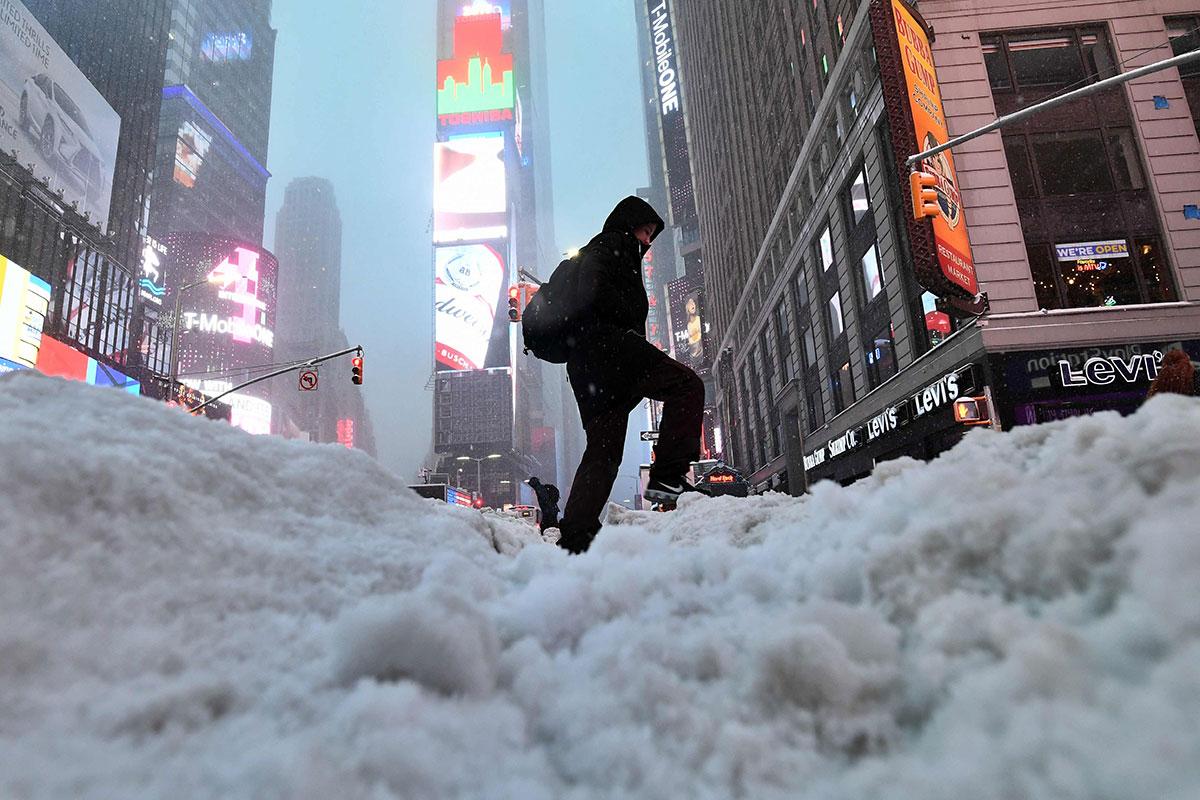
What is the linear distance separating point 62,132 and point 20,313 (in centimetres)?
1531

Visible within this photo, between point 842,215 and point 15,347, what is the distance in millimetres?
43554

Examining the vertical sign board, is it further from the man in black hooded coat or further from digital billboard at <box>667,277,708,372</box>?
digital billboard at <box>667,277,708,372</box>

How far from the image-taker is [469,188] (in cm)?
10812

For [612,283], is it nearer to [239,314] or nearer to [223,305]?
[239,314]

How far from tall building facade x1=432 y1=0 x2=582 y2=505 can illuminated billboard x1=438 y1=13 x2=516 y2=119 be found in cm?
24

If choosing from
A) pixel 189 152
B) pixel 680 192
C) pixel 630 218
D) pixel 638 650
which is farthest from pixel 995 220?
pixel 189 152

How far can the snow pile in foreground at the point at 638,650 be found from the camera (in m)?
0.88

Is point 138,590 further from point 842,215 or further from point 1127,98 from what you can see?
point 842,215

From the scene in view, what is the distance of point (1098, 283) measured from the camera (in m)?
16.2

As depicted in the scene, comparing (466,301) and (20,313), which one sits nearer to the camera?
(20,313)

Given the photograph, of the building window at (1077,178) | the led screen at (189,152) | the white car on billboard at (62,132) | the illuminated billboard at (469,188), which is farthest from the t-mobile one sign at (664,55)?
the building window at (1077,178)

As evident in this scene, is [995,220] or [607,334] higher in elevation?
[995,220]

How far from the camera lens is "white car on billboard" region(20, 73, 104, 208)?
3919cm

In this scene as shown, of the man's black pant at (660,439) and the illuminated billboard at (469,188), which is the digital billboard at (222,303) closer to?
the illuminated billboard at (469,188)
